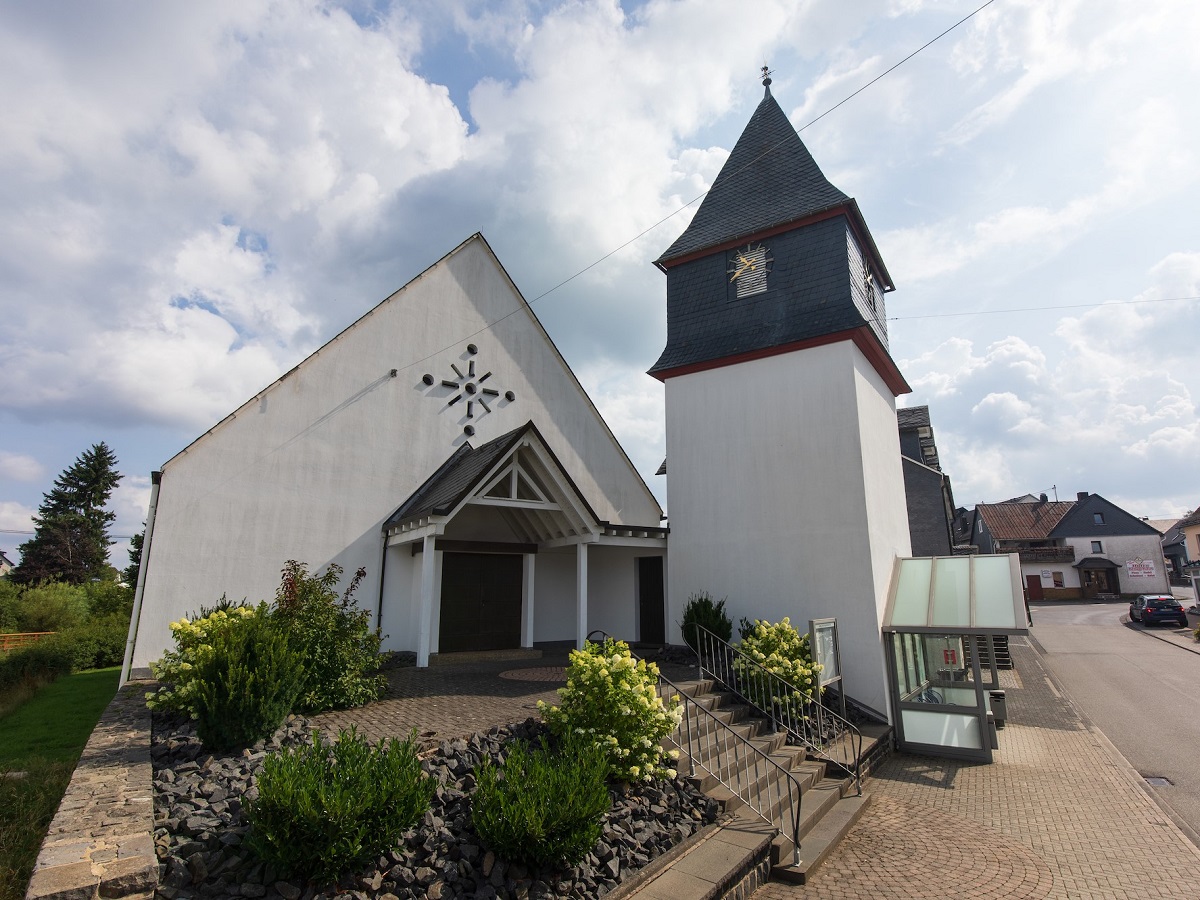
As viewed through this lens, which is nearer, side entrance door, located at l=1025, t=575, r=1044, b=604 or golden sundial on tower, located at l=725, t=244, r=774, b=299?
golden sundial on tower, located at l=725, t=244, r=774, b=299

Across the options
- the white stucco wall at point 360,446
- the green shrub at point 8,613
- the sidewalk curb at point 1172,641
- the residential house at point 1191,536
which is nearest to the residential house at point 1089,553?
the residential house at point 1191,536

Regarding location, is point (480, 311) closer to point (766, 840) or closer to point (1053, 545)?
point (766, 840)

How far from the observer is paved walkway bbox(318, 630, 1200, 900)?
18.5 feet

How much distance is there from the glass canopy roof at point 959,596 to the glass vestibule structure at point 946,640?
0.01 m

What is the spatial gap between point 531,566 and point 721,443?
487 cm

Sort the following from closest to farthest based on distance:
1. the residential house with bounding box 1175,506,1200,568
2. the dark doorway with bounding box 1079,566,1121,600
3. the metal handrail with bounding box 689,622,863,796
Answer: the metal handrail with bounding box 689,622,863,796
the dark doorway with bounding box 1079,566,1121,600
the residential house with bounding box 1175,506,1200,568

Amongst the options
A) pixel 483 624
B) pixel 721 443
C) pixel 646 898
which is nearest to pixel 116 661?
pixel 483 624

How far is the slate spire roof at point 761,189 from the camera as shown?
13.1 m

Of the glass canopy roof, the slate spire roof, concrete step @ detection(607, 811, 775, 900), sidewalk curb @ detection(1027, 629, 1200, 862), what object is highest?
the slate spire roof

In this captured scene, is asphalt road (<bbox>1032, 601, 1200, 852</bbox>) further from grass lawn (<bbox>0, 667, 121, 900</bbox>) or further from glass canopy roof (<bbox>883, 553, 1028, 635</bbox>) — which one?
grass lawn (<bbox>0, 667, 121, 900</bbox>)

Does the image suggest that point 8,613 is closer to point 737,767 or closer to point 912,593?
point 737,767

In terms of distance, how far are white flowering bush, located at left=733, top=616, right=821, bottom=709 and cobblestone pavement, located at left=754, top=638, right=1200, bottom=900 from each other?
148cm

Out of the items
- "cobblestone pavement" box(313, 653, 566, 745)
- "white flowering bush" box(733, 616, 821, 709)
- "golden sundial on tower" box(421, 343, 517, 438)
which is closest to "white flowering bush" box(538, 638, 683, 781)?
"cobblestone pavement" box(313, 653, 566, 745)

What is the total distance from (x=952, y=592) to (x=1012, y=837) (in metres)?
4.78
